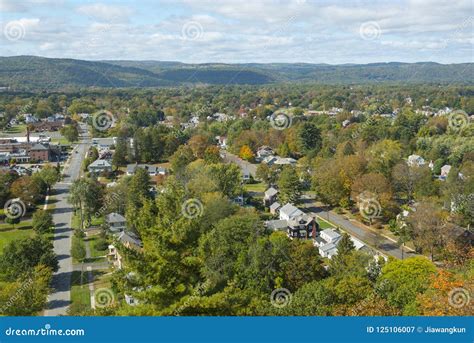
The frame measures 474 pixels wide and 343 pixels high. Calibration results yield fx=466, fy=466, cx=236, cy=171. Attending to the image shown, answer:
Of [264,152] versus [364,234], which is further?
[264,152]

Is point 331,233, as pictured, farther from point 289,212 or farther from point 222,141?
point 222,141

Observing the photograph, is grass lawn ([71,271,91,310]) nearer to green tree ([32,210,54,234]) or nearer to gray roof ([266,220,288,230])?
green tree ([32,210,54,234])

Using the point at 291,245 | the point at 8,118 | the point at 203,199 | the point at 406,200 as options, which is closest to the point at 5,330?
the point at 291,245

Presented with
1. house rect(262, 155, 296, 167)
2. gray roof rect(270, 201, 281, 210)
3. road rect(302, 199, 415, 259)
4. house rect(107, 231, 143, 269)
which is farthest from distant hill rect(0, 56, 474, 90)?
house rect(107, 231, 143, 269)

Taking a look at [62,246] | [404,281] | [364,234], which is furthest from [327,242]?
[62,246]

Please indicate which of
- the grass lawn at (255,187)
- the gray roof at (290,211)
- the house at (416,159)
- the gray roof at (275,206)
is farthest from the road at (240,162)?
the house at (416,159)

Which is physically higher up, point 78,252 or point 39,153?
point 39,153

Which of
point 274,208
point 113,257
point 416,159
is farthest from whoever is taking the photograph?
point 416,159
